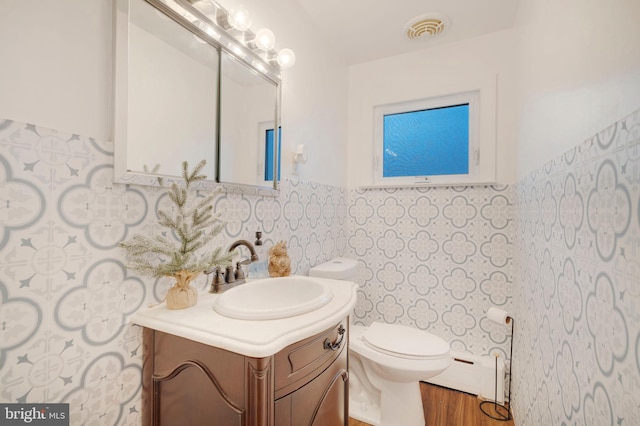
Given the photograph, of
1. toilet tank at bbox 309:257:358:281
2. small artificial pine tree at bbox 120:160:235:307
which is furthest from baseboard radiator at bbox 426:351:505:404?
small artificial pine tree at bbox 120:160:235:307

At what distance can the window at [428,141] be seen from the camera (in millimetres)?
2010

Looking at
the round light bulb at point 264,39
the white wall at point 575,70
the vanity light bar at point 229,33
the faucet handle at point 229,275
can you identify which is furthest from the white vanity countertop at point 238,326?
the round light bulb at point 264,39

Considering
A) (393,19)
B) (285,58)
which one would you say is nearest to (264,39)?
(285,58)

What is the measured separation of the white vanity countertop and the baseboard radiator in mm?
1410

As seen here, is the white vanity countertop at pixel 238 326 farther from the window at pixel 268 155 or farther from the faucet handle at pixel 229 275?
the window at pixel 268 155

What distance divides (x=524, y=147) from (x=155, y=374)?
75.5 inches

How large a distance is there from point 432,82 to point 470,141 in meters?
0.52

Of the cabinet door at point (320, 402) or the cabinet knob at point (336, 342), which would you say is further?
the cabinet knob at point (336, 342)

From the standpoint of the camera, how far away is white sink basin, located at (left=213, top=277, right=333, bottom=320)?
88 cm

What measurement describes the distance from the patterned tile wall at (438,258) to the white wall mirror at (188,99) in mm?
1068

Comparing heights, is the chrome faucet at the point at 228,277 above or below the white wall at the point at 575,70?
below

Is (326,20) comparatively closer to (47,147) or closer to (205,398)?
(47,147)

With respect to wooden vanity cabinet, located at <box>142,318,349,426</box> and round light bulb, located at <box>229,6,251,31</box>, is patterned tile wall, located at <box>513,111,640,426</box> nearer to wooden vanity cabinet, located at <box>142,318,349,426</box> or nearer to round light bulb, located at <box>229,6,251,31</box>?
wooden vanity cabinet, located at <box>142,318,349,426</box>

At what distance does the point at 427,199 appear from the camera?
2.05m
